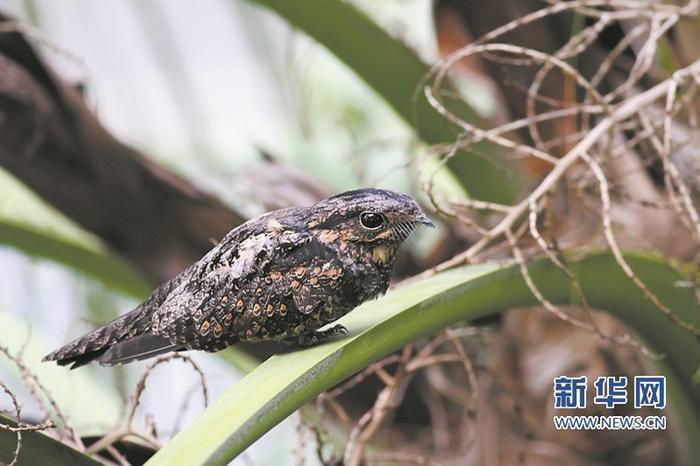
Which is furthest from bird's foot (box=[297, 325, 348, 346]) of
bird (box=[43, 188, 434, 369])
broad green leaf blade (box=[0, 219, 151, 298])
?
broad green leaf blade (box=[0, 219, 151, 298])

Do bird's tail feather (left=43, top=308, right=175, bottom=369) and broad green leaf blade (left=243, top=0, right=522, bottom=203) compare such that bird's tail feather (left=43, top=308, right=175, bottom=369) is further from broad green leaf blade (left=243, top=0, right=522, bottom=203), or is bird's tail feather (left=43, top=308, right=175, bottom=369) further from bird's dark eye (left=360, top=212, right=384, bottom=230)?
broad green leaf blade (left=243, top=0, right=522, bottom=203)

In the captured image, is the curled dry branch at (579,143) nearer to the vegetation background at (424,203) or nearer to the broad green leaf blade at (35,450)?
the vegetation background at (424,203)

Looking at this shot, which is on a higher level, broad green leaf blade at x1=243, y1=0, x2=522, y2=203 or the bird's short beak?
broad green leaf blade at x1=243, y1=0, x2=522, y2=203

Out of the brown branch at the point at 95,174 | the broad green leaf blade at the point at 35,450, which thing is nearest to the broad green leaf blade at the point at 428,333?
the broad green leaf blade at the point at 35,450

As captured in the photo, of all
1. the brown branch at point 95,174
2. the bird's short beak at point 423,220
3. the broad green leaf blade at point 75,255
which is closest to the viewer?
the bird's short beak at point 423,220

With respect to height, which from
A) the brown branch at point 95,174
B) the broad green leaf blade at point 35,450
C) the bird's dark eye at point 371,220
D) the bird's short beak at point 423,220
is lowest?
the broad green leaf blade at point 35,450

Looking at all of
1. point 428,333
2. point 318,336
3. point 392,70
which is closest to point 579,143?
point 392,70
